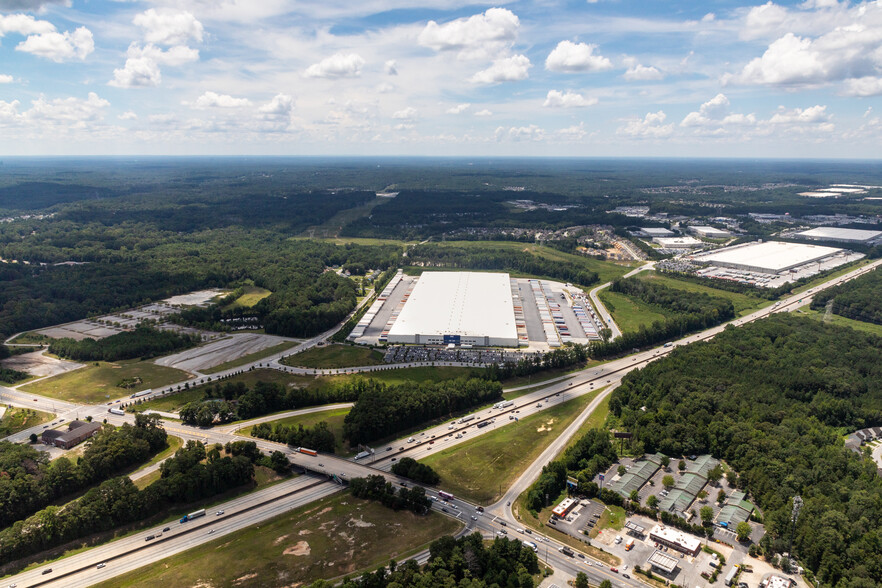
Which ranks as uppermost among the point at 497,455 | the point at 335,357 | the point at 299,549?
the point at 335,357

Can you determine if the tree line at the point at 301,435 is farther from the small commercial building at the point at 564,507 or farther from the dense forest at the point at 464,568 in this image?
the small commercial building at the point at 564,507

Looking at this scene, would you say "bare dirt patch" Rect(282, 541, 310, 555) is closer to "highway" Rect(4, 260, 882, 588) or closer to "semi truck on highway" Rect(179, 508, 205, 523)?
"highway" Rect(4, 260, 882, 588)

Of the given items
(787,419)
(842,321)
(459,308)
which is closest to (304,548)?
(787,419)

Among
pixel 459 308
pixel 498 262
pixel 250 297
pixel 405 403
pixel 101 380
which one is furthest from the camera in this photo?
pixel 498 262

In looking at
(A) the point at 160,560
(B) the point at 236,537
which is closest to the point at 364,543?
(B) the point at 236,537

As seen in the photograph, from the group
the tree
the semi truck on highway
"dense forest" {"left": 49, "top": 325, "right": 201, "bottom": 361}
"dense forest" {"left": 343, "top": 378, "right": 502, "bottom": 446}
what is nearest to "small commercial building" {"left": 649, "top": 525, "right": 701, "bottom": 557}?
the tree

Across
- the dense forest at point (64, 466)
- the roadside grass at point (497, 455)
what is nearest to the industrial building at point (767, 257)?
the roadside grass at point (497, 455)

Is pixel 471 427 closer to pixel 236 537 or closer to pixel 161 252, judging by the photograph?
pixel 236 537

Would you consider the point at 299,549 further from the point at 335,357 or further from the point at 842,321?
the point at 842,321
